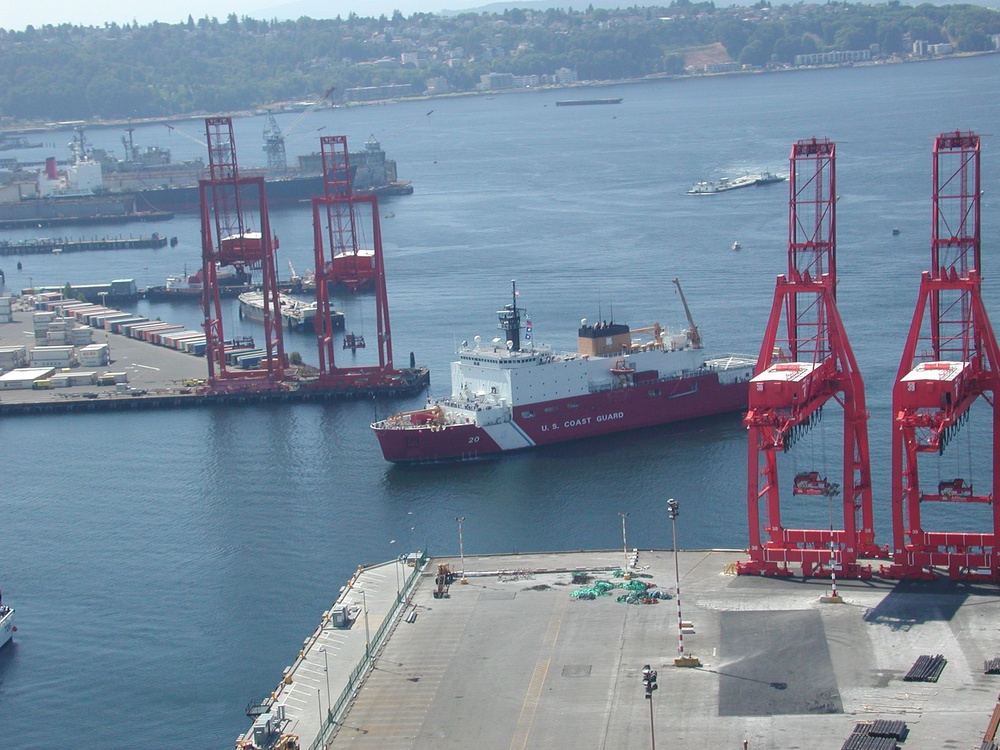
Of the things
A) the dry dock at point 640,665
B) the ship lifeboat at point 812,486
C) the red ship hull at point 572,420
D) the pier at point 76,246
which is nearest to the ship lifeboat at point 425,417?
the red ship hull at point 572,420

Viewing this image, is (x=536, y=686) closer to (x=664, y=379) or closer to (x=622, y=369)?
(x=622, y=369)

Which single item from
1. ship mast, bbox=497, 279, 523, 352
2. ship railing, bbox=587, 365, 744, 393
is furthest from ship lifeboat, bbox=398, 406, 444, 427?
ship railing, bbox=587, 365, 744, 393

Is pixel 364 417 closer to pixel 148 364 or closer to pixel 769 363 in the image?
pixel 148 364

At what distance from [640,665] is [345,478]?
2377 cm

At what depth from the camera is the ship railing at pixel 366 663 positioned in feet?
93.8

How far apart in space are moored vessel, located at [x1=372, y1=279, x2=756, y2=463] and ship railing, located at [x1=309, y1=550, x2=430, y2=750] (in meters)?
16.2

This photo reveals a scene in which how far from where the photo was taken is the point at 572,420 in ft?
183

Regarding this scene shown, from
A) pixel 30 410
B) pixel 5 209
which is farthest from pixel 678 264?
pixel 5 209

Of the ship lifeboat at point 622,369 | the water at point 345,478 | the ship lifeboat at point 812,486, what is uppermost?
the ship lifeboat at point 812,486

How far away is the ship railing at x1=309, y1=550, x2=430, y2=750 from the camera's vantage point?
2860 centimetres

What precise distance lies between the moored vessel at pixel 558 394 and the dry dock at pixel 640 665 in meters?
17.6

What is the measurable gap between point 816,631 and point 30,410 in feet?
147

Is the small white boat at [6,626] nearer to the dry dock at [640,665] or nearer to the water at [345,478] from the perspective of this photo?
the water at [345,478]

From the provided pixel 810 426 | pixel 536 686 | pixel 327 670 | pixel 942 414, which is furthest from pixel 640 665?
pixel 942 414
